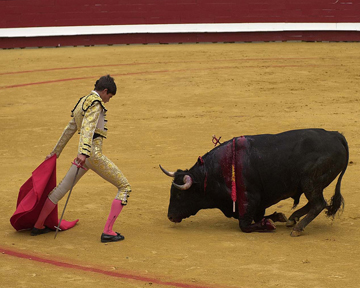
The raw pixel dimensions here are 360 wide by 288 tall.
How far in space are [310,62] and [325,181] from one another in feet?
28.6

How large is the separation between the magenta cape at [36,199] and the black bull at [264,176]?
0.81 meters

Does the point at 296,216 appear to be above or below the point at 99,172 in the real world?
below

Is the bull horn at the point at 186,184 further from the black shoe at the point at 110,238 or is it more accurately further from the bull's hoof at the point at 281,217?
the bull's hoof at the point at 281,217

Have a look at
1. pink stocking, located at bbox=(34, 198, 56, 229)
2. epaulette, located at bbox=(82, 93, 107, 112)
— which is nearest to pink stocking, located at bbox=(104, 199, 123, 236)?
pink stocking, located at bbox=(34, 198, 56, 229)

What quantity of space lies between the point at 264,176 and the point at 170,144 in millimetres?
2952

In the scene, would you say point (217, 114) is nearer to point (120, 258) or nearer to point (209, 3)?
point (120, 258)

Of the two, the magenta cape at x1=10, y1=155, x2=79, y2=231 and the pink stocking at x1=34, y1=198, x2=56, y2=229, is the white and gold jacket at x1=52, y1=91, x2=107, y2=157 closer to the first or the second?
the magenta cape at x1=10, y1=155, x2=79, y2=231

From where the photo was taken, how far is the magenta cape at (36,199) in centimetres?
502

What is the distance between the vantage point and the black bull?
510 cm

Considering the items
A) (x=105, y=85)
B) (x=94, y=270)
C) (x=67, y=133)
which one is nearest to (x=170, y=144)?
(x=67, y=133)

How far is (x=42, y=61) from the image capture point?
14.1 meters

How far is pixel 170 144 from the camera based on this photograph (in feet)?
26.3

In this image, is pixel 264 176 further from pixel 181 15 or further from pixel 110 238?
pixel 181 15

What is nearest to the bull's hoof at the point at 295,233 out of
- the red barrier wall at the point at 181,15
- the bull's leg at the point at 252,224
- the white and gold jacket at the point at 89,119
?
the bull's leg at the point at 252,224
